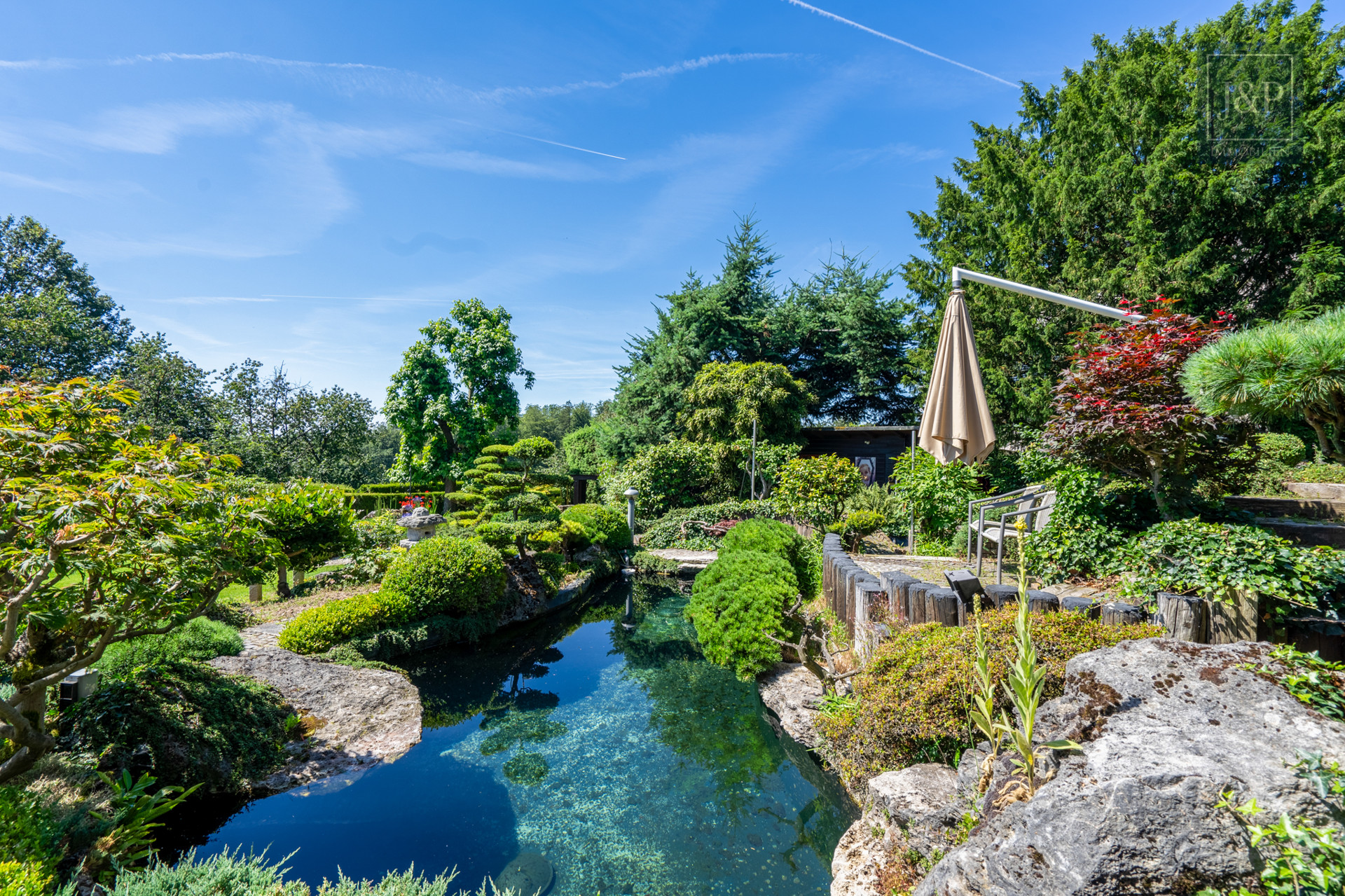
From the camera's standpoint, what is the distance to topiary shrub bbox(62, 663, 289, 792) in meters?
3.99

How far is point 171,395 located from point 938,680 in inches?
907

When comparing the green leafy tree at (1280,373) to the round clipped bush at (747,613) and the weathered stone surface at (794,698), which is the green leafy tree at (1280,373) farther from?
the round clipped bush at (747,613)

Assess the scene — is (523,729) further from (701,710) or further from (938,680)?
(938,680)

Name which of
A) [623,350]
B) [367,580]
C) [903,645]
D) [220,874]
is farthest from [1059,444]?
[623,350]

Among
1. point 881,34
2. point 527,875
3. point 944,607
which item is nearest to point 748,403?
point 881,34

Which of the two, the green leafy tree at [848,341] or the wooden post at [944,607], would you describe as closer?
the wooden post at [944,607]

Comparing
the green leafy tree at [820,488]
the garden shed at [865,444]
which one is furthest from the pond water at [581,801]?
the garden shed at [865,444]

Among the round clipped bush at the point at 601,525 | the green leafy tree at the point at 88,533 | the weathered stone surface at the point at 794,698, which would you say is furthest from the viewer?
the round clipped bush at the point at 601,525

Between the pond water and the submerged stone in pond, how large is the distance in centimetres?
7

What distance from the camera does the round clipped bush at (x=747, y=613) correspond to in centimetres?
642

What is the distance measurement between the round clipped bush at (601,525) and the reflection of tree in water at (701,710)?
4.11m

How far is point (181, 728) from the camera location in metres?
4.30

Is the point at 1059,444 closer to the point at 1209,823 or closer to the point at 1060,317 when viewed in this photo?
the point at 1209,823

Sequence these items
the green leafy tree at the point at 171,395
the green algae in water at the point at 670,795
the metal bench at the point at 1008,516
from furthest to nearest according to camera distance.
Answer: the green leafy tree at the point at 171,395 < the metal bench at the point at 1008,516 < the green algae in water at the point at 670,795
